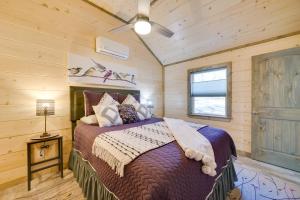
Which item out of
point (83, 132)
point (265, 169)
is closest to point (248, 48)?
point (265, 169)

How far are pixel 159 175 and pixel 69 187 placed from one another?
5.44ft

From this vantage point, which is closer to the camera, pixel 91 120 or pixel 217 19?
pixel 91 120

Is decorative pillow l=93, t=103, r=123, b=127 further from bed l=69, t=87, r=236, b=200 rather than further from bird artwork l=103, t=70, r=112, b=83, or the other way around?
bird artwork l=103, t=70, r=112, b=83

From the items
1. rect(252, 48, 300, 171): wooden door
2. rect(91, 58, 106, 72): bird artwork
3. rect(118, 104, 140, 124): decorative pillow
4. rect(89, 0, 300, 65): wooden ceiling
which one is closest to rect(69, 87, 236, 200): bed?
rect(118, 104, 140, 124): decorative pillow

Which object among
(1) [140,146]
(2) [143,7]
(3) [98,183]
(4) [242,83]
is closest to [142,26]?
(2) [143,7]

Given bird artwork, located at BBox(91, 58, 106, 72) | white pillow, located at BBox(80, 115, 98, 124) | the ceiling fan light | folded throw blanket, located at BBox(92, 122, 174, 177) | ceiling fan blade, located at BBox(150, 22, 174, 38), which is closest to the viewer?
folded throw blanket, located at BBox(92, 122, 174, 177)

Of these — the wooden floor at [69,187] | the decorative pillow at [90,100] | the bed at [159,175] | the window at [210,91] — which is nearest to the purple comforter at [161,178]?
the bed at [159,175]

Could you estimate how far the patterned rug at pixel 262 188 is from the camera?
69.2 inches

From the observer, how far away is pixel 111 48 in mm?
3045

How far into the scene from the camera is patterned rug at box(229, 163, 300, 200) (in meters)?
1.76

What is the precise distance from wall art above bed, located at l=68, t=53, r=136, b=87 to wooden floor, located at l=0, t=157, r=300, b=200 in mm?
1575

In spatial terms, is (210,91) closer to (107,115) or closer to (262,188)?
(262,188)

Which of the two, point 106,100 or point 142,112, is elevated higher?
point 106,100

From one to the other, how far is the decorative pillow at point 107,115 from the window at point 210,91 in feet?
7.31
